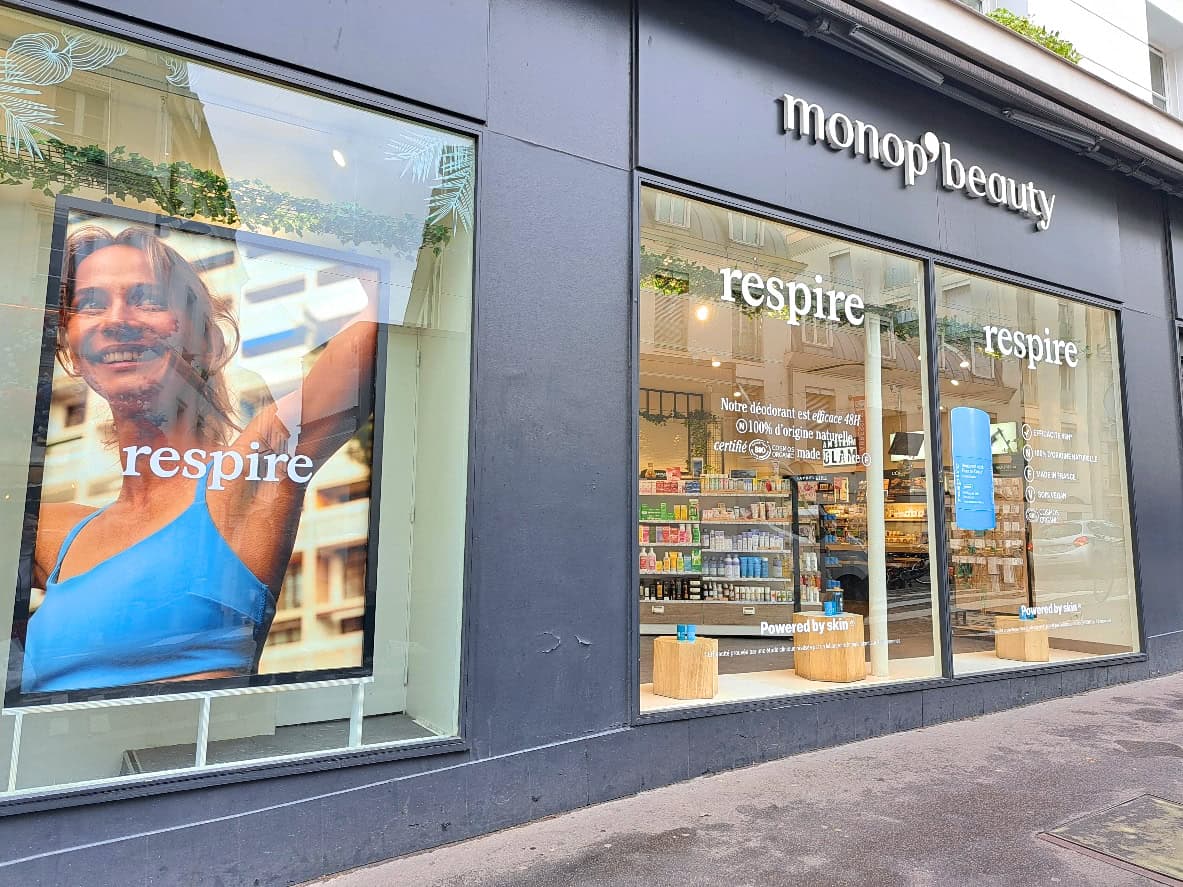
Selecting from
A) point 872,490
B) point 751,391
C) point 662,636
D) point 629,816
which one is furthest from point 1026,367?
point 629,816

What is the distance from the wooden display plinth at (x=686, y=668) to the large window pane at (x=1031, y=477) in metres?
2.40

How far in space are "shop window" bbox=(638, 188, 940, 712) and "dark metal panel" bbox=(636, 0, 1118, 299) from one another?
0.30 meters

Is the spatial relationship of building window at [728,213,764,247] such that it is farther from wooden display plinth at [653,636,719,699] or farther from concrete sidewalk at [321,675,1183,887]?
concrete sidewalk at [321,675,1183,887]

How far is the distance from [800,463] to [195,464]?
411 centimetres

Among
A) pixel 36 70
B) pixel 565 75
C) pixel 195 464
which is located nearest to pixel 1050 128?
pixel 565 75

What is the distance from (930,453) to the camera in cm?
609

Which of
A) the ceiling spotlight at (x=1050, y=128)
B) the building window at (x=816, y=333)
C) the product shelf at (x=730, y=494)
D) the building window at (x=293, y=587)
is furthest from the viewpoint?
the ceiling spotlight at (x=1050, y=128)

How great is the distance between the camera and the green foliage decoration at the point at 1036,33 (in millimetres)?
6832

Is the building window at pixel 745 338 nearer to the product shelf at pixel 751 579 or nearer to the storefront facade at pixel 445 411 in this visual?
the storefront facade at pixel 445 411

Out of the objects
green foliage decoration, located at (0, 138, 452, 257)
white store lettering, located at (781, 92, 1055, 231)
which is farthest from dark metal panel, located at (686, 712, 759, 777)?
white store lettering, located at (781, 92, 1055, 231)

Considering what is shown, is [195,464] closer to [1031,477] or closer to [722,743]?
[722,743]

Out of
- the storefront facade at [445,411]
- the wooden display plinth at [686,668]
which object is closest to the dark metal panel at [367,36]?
the storefront facade at [445,411]

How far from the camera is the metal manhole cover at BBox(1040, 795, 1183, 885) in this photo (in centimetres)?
336

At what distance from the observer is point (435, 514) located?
4082 millimetres
